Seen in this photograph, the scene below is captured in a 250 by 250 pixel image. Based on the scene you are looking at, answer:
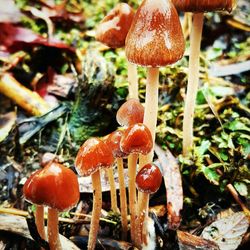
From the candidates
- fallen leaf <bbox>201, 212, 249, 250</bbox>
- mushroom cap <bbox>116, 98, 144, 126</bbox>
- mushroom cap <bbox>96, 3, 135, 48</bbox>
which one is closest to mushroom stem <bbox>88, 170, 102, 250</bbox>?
mushroom cap <bbox>116, 98, 144, 126</bbox>

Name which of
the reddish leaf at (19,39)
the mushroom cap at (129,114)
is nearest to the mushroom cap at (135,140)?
the mushroom cap at (129,114)

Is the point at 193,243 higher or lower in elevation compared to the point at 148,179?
lower

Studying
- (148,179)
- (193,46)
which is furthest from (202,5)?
(148,179)

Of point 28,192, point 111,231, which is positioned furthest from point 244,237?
point 28,192

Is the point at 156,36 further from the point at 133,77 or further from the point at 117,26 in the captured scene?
the point at 133,77

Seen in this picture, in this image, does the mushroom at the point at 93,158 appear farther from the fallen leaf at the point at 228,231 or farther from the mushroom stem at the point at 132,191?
the fallen leaf at the point at 228,231

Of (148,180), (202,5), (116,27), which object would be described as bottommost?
(148,180)

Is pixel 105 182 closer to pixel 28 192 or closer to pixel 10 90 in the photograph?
pixel 28 192
